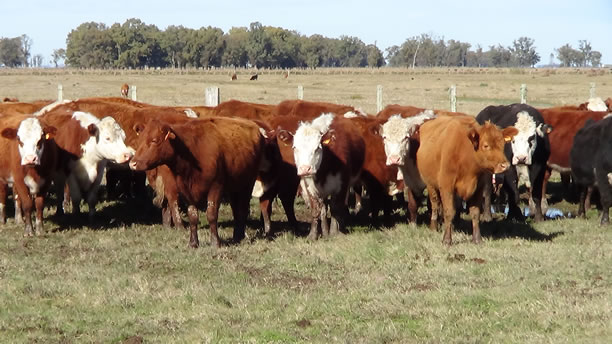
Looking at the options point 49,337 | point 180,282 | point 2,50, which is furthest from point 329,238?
point 2,50

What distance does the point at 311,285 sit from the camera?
781cm

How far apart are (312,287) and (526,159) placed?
16.9 feet

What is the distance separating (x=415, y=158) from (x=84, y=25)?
115 metres

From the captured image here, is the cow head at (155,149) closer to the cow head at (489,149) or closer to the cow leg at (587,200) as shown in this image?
the cow head at (489,149)

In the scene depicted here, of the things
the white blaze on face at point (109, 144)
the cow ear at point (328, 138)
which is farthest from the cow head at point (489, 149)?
the white blaze on face at point (109, 144)

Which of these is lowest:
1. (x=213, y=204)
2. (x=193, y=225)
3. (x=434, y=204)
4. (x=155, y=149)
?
(x=193, y=225)

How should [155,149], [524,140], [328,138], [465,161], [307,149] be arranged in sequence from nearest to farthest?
[155,149] < [465,161] < [307,149] < [328,138] < [524,140]

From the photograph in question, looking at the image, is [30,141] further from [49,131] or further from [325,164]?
[325,164]

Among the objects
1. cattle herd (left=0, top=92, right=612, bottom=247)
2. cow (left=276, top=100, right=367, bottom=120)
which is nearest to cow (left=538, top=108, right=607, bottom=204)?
cattle herd (left=0, top=92, right=612, bottom=247)

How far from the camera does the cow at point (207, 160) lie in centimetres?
919

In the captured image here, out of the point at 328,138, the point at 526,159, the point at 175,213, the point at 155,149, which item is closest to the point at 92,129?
the point at 175,213

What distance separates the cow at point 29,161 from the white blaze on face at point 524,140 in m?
6.13

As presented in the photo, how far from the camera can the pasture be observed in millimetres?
6305

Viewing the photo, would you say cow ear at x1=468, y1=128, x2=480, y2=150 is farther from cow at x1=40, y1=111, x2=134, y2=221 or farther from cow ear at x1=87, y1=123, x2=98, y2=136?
cow ear at x1=87, y1=123, x2=98, y2=136
